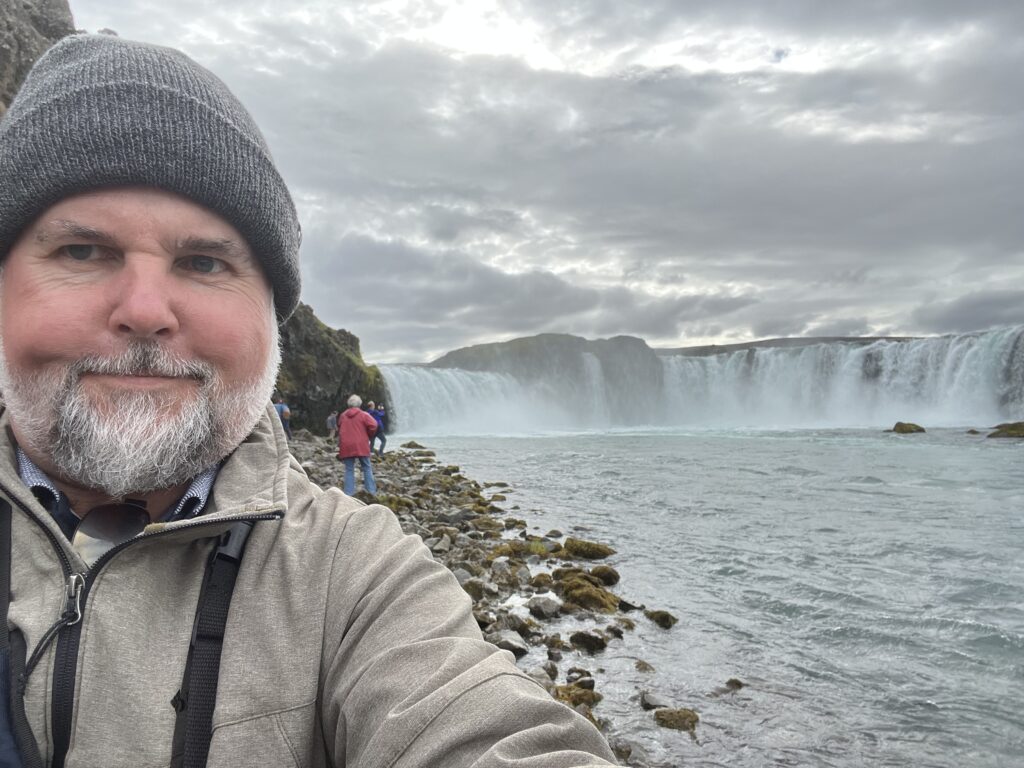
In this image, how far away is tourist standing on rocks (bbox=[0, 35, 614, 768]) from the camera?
133 cm

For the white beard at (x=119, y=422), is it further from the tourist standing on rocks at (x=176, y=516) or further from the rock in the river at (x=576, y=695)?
the rock in the river at (x=576, y=695)

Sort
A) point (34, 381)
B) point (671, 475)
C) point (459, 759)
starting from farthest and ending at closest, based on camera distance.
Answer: point (671, 475), point (34, 381), point (459, 759)

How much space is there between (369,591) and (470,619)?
257 mm

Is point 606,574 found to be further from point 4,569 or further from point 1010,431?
point 1010,431

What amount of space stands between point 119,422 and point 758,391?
207 feet

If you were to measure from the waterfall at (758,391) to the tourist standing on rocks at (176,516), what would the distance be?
46391mm

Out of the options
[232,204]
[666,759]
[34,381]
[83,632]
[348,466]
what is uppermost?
[232,204]

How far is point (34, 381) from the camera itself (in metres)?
1.56

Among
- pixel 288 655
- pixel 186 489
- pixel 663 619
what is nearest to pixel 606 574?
pixel 663 619

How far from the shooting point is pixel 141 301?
159cm

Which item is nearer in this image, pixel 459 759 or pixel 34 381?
pixel 459 759

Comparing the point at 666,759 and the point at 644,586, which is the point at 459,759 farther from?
the point at 644,586

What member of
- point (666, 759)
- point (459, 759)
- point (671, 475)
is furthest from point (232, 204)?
point (671, 475)

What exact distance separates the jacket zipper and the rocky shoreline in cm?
330
